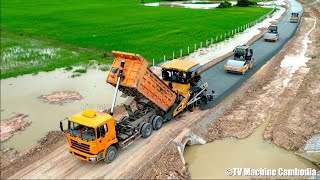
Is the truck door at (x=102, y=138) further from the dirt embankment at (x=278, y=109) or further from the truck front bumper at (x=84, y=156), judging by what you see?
the dirt embankment at (x=278, y=109)

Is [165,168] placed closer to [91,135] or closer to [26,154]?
[91,135]

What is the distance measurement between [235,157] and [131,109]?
5763mm

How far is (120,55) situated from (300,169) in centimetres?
996

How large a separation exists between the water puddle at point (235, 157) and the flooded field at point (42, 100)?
8.48 meters

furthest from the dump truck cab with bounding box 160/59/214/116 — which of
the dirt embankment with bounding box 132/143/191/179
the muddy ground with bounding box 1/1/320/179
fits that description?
the dirt embankment with bounding box 132/143/191/179

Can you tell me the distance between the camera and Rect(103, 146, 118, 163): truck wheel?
48.5 feet

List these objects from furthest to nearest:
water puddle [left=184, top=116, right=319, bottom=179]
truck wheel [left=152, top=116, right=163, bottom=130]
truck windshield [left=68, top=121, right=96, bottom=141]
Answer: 1. truck wheel [left=152, top=116, right=163, bottom=130]
2. water puddle [left=184, top=116, right=319, bottom=179]
3. truck windshield [left=68, top=121, right=96, bottom=141]

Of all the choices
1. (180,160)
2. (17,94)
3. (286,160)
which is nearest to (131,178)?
(180,160)

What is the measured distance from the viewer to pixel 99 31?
4872 centimetres

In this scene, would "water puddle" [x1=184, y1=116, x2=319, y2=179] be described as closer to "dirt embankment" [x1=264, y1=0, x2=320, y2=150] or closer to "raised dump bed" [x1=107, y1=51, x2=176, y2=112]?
"dirt embankment" [x1=264, y1=0, x2=320, y2=150]

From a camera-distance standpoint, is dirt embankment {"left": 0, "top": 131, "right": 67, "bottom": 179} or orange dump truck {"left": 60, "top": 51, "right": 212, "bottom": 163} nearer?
orange dump truck {"left": 60, "top": 51, "right": 212, "bottom": 163}

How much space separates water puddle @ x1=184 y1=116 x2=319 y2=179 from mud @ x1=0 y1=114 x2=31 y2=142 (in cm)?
978

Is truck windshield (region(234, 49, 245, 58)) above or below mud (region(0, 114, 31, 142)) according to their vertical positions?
above

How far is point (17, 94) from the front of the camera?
24.2 metres
